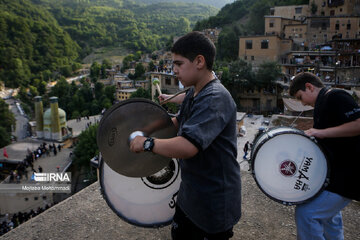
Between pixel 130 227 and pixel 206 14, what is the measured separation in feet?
671

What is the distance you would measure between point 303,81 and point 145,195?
180cm

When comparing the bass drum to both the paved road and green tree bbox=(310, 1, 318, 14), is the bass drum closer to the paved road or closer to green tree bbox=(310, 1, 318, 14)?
green tree bbox=(310, 1, 318, 14)

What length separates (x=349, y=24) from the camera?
137 feet

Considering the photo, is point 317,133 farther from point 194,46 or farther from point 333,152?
point 194,46

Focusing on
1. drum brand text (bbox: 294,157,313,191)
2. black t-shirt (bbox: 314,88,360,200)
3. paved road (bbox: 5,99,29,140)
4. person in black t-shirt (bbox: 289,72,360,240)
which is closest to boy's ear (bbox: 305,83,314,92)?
person in black t-shirt (bbox: 289,72,360,240)

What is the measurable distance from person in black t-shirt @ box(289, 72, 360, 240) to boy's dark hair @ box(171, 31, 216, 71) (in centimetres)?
115

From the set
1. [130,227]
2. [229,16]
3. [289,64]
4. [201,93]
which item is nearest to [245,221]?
[130,227]

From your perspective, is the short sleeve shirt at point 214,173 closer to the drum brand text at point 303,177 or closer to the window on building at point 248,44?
the drum brand text at point 303,177

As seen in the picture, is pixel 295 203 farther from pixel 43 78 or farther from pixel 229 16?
pixel 43 78

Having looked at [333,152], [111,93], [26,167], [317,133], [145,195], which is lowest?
[26,167]

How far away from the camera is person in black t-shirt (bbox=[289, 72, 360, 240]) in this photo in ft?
7.54

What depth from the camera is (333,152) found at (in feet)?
7.95

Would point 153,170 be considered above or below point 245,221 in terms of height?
above

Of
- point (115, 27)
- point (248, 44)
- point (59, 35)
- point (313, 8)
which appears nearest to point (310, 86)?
point (248, 44)
